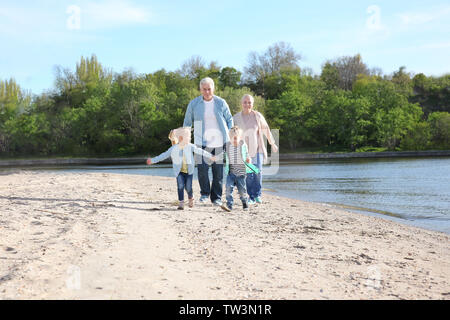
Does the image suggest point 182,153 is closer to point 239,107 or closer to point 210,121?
point 210,121

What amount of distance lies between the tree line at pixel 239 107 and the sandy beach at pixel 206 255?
156 ft

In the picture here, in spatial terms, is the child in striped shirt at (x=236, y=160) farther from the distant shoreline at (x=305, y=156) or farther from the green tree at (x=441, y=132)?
the green tree at (x=441, y=132)

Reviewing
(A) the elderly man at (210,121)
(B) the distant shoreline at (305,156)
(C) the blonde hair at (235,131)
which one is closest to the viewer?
(C) the blonde hair at (235,131)

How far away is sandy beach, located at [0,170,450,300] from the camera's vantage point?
3566 millimetres

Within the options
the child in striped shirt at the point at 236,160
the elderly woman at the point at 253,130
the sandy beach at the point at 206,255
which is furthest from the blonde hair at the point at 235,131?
the sandy beach at the point at 206,255

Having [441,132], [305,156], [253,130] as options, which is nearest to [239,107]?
[305,156]

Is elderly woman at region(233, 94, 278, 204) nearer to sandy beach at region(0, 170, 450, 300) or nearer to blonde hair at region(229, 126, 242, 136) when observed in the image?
blonde hair at region(229, 126, 242, 136)

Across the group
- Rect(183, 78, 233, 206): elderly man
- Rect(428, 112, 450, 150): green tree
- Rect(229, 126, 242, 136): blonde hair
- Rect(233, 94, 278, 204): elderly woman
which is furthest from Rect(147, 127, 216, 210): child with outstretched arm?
Rect(428, 112, 450, 150): green tree

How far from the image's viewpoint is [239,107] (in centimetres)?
5247

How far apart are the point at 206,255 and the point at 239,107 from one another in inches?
1906

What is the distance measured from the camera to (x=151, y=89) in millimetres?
68250

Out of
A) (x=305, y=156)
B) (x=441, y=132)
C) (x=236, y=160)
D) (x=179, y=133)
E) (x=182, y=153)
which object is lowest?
(x=305, y=156)

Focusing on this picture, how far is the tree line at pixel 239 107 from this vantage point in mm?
59938

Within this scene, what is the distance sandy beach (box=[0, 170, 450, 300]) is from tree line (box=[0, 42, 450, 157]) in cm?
4755
